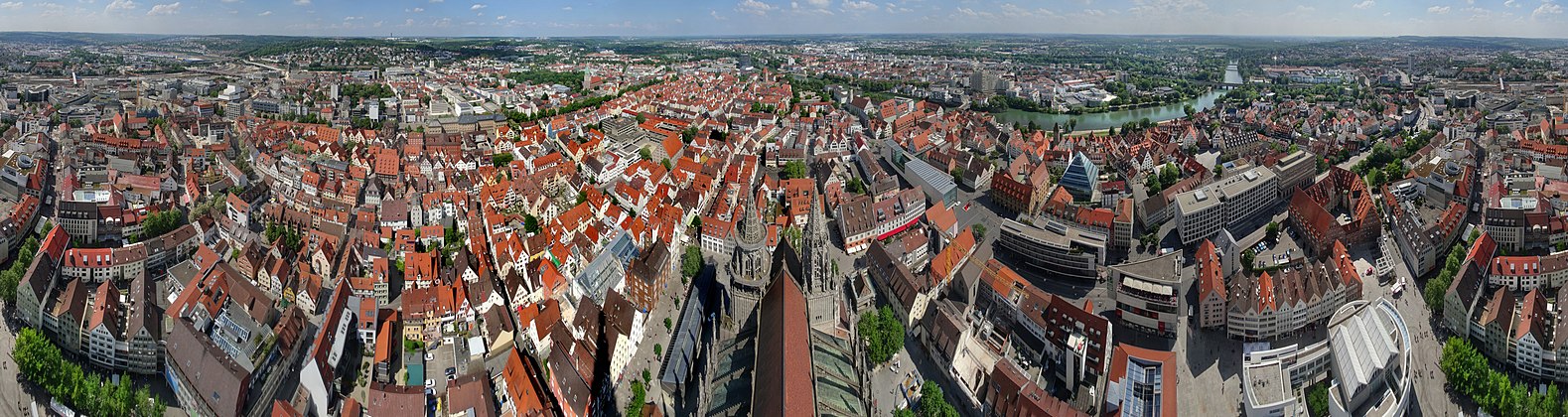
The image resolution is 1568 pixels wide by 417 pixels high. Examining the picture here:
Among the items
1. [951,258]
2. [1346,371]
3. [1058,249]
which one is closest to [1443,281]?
[1346,371]

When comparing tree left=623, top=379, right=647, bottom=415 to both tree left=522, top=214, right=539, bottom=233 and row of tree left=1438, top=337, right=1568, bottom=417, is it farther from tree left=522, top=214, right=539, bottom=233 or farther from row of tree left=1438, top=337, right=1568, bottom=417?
row of tree left=1438, top=337, right=1568, bottom=417

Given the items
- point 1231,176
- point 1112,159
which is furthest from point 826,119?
point 1231,176

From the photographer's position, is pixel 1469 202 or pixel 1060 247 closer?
pixel 1060 247

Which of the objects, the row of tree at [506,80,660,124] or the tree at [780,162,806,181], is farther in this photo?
the row of tree at [506,80,660,124]

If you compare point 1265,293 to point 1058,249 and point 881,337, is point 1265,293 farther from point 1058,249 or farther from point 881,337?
point 881,337

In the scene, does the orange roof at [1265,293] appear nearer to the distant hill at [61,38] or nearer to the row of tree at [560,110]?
the row of tree at [560,110]

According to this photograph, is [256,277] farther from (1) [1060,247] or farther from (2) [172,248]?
(1) [1060,247]

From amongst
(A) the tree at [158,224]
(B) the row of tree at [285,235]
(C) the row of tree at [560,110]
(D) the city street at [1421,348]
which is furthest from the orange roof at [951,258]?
(C) the row of tree at [560,110]

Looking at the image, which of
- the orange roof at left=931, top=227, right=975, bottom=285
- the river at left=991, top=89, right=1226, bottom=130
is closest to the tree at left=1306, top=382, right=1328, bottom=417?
the orange roof at left=931, top=227, right=975, bottom=285
